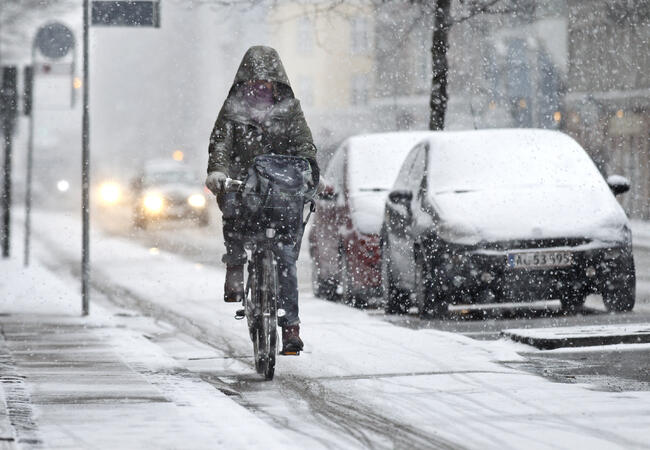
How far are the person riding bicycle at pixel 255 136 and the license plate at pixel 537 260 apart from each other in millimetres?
3557

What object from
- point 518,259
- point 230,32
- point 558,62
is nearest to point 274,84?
point 518,259

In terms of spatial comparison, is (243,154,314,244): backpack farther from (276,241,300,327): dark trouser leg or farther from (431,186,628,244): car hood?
(431,186,628,244): car hood

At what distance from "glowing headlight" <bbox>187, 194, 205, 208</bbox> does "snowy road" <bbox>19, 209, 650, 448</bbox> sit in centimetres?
2334

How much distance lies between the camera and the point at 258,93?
29.6 feet

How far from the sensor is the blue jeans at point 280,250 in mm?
8711

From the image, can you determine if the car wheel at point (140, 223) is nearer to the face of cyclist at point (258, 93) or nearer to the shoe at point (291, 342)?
the face of cyclist at point (258, 93)

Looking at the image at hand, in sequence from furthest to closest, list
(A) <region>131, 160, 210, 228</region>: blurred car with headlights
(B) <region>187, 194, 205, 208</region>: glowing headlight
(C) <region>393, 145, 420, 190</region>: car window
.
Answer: (B) <region>187, 194, 205, 208</region>: glowing headlight
(A) <region>131, 160, 210, 228</region>: blurred car with headlights
(C) <region>393, 145, 420, 190</region>: car window

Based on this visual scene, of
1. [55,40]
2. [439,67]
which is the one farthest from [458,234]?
[439,67]

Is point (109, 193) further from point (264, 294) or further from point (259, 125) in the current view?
point (264, 294)

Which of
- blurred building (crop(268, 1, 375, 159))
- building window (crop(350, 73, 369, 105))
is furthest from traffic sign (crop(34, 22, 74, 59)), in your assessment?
building window (crop(350, 73, 369, 105))

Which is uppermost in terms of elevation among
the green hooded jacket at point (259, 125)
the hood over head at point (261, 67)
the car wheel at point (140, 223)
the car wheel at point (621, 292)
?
the hood over head at point (261, 67)

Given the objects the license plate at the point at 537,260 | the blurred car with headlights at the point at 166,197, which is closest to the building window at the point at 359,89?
the blurred car with headlights at the point at 166,197

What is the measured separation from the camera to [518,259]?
39.6 feet

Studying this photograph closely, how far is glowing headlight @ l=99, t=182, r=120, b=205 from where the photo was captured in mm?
49031
